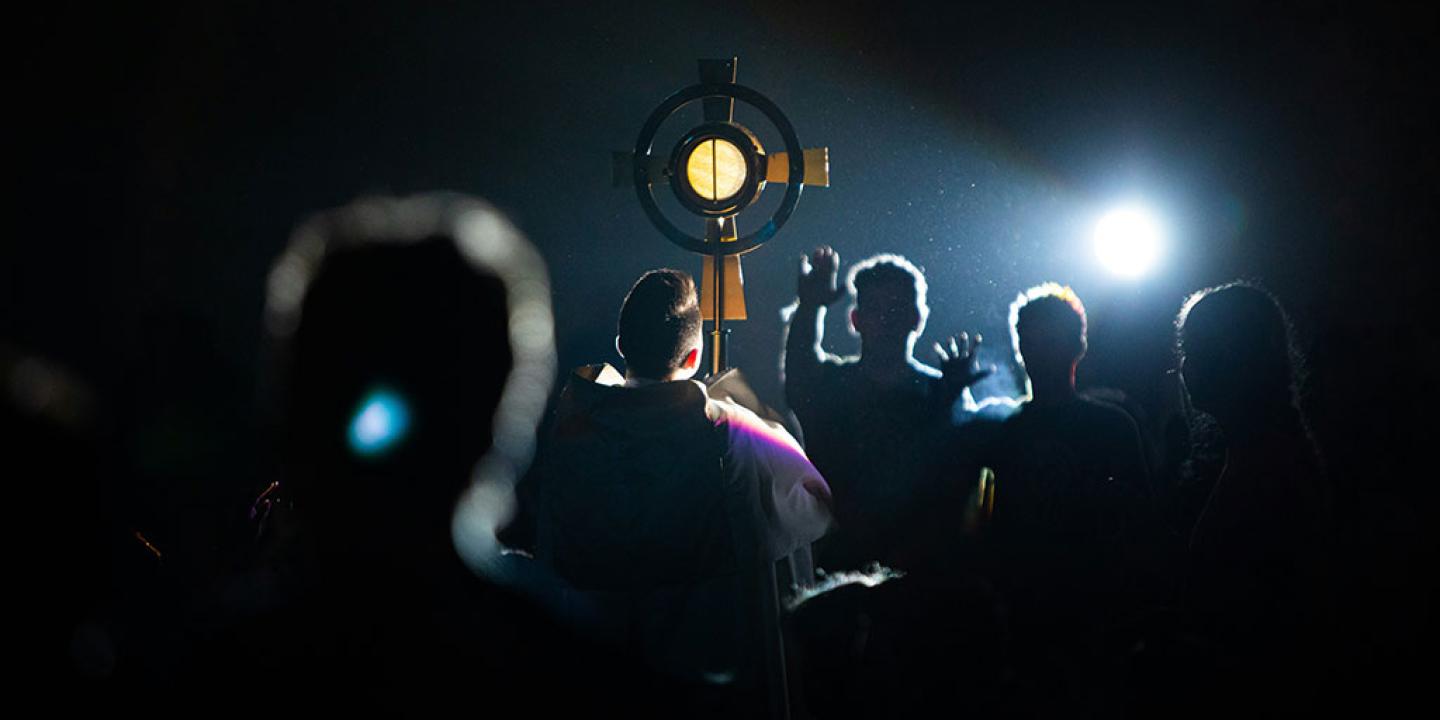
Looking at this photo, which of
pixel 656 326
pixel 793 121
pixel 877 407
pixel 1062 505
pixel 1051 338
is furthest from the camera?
pixel 793 121

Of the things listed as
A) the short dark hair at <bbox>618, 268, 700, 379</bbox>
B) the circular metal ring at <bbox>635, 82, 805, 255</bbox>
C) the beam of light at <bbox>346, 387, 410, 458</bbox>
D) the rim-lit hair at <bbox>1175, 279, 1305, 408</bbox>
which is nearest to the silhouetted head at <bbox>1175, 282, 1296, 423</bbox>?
the rim-lit hair at <bbox>1175, 279, 1305, 408</bbox>

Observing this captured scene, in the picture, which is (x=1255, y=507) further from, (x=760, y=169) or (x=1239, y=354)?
(x=760, y=169)

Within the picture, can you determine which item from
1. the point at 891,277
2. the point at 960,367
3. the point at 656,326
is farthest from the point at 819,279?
the point at 656,326

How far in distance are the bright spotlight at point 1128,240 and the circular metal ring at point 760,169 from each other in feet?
8.79

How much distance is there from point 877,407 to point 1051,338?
62 centimetres

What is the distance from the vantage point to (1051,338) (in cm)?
221

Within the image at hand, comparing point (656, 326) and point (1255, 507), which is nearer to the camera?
point (1255, 507)

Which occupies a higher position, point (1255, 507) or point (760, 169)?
point (760, 169)

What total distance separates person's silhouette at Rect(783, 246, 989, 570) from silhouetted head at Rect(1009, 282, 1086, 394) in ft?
0.52

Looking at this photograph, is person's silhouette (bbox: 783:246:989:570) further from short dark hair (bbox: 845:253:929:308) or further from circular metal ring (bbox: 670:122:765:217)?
circular metal ring (bbox: 670:122:765:217)

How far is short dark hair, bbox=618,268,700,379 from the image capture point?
6.47ft

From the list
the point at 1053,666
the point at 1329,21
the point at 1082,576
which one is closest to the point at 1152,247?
the point at 1329,21

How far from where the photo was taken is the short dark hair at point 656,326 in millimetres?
1972

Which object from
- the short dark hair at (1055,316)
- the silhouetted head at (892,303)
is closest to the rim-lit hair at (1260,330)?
the short dark hair at (1055,316)
